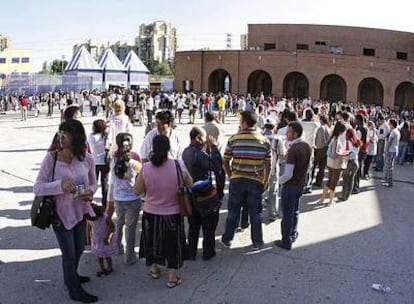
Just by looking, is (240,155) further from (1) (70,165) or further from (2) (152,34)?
(2) (152,34)

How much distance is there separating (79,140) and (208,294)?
2.10m

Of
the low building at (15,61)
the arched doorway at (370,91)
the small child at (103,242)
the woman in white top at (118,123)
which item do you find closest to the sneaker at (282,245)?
the small child at (103,242)

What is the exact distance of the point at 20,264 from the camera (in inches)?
229

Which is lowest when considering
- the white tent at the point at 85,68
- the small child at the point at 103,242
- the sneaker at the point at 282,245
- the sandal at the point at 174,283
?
the sandal at the point at 174,283

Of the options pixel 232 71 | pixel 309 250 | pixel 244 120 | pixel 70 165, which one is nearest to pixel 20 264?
pixel 70 165

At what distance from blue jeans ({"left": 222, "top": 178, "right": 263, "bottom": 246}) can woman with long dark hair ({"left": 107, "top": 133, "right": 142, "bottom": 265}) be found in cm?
131

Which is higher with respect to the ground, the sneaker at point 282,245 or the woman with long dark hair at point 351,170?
the woman with long dark hair at point 351,170

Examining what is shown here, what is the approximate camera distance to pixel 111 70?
39.7 meters

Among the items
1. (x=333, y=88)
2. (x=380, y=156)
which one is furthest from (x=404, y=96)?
(x=380, y=156)

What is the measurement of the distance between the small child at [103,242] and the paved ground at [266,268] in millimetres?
149

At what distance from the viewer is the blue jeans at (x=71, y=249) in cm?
471

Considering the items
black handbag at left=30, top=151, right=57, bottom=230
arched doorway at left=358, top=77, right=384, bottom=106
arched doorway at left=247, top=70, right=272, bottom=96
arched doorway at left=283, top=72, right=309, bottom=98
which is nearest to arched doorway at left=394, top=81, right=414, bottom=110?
arched doorway at left=358, top=77, right=384, bottom=106

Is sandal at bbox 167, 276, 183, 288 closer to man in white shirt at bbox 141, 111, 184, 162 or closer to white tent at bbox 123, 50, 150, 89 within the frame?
man in white shirt at bbox 141, 111, 184, 162

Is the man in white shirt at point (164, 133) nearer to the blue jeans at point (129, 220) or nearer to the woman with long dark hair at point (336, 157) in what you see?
the blue jeans at point (129, 220)
